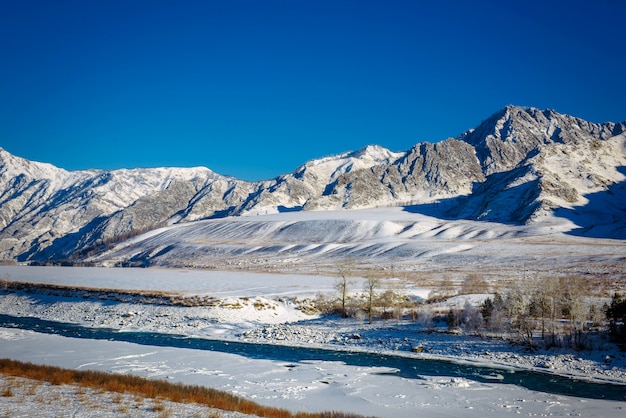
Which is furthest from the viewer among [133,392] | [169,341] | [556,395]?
[169,341]

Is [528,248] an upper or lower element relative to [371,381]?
upper

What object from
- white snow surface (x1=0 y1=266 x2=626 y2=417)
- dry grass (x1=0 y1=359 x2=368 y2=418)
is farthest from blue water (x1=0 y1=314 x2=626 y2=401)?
dry grass (x1=0 y1=359 x2=368 y2=418)

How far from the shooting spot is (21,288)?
68.8 metres

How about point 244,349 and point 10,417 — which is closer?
point 10,417

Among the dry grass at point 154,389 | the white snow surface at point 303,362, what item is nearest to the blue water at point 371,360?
the white snow surface at point 303,362

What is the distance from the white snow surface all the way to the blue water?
146 cm

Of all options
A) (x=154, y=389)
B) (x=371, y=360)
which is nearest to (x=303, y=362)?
(x=371, y=360)

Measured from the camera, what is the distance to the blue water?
84.9ft

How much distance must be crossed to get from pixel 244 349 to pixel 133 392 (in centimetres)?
1723

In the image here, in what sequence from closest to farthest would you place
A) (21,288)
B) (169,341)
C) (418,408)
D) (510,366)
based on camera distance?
(418,408) < (510,366) < (169,341) < (21,288)

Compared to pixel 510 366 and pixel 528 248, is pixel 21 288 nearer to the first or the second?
pixel 510 366

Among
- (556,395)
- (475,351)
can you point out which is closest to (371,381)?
(556,395)

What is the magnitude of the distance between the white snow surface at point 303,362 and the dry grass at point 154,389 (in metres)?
2.05

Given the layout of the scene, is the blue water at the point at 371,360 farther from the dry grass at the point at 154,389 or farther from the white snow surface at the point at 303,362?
the dry grass at the point at 154,389
